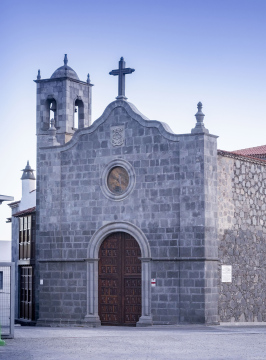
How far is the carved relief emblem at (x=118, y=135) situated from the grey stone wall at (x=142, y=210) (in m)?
0.14

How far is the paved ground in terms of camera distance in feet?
64.5

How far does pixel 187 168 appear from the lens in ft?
100

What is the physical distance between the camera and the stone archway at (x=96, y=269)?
1214 inches

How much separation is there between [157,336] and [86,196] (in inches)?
357

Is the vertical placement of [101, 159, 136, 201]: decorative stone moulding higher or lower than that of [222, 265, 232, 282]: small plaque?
higher

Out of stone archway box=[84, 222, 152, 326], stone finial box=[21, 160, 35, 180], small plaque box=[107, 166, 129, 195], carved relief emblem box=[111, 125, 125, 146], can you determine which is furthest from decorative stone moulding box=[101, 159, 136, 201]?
stone finial box=[21, 160, 35, 180]

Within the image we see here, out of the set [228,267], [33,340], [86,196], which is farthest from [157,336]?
[86,196]

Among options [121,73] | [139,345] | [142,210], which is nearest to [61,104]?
[121,73]

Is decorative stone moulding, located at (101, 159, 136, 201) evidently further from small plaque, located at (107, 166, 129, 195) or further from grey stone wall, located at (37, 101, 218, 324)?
grey stone wall, located at (37, 101, 218, 324)

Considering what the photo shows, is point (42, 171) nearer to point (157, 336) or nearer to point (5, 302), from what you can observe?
point (5, 302)

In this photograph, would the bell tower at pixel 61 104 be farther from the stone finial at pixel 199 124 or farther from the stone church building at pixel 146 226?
the stone finial at pixel 199 124

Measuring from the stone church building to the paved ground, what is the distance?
10.1ft

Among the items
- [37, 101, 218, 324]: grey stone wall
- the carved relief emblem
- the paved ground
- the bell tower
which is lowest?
the paved ground

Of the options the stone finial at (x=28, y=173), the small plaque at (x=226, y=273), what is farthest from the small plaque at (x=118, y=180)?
the stone finial at (x=28, y=173)
